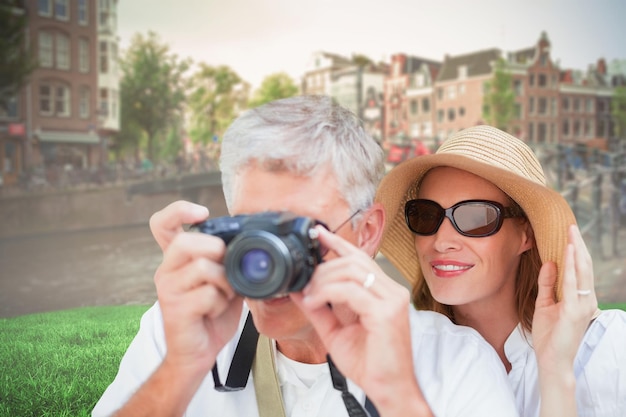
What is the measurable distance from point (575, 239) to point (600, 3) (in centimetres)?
465

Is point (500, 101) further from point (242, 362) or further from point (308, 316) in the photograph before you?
point (308, 316)

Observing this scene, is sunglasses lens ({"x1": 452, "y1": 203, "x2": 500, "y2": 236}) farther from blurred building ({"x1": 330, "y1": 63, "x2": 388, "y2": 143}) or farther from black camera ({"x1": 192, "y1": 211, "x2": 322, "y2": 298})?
blurred building ({"x1": 330, "y1": 63, "x2": 388, "y2": 143})

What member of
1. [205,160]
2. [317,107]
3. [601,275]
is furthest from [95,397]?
[601,275]

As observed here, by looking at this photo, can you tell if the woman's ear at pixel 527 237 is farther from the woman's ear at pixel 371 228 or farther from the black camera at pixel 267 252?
the black camera at pixel 267 252

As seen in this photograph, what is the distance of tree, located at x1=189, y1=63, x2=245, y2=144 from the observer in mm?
4934

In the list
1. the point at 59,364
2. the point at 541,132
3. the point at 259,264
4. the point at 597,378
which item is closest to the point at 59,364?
the point at 59,364

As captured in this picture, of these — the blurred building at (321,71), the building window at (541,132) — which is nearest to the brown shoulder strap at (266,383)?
the blurred building at (321,71)

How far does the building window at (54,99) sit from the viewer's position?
445 cm

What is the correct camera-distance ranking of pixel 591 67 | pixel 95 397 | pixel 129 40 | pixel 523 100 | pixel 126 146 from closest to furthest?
1. pixel 95 397
2. pixel 129 40
3. pixel 126 146
4. pixel 591 67
5. pixel 523 100

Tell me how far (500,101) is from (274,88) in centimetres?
299

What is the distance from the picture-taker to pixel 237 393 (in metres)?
1.39

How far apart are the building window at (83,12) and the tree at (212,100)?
0.92 metres

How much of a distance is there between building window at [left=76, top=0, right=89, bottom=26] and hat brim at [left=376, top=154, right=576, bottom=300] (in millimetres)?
3595

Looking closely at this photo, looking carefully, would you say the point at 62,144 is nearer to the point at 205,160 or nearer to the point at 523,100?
the point at 205,160
